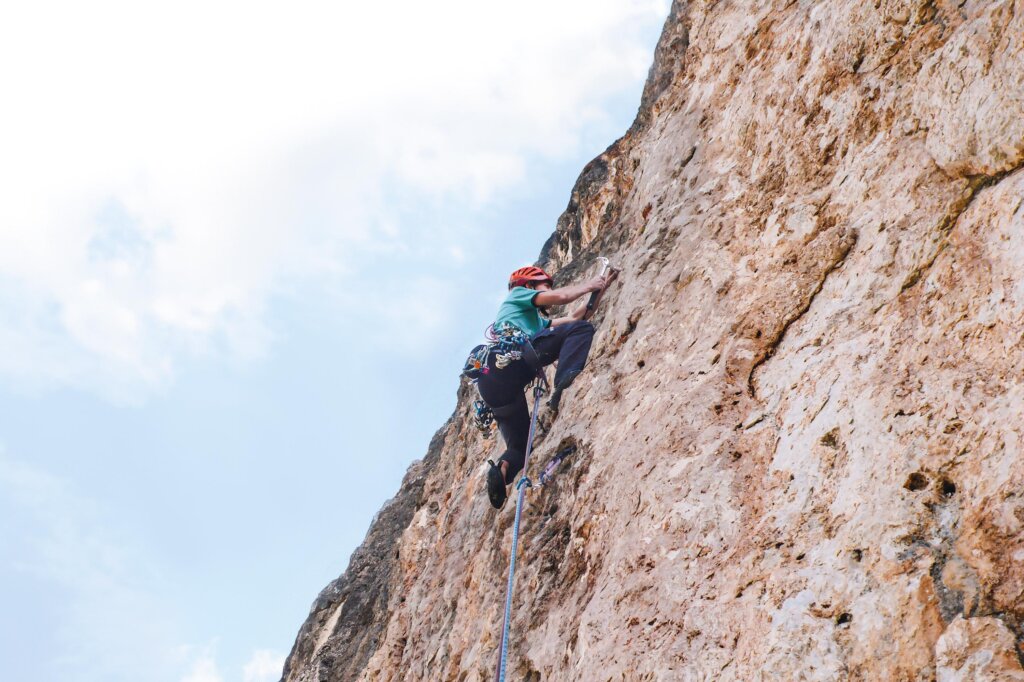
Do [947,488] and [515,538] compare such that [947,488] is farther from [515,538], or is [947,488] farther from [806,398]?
[515,538]

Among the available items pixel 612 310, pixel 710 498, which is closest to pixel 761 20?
pixel 612 310

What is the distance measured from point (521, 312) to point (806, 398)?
3.75 meters

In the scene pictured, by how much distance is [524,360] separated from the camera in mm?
7301

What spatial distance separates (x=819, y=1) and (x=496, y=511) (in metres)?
4.66

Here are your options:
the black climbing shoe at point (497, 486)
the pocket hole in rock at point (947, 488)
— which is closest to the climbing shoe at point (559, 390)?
the black climbing shoe at point (497, 486)

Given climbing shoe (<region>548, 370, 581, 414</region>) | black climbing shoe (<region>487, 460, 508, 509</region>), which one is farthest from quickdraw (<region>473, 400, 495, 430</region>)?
climbing shoe (<region>548, 370, 581, 414</region>)

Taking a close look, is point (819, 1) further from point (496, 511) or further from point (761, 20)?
point (496, 511)

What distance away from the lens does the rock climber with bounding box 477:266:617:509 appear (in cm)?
714

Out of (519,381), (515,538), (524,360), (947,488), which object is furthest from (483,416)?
(947,488)

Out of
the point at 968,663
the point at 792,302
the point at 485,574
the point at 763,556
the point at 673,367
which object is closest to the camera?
the point at 968,663

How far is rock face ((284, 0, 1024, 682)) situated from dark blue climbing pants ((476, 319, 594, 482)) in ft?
1.26

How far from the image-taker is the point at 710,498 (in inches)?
165

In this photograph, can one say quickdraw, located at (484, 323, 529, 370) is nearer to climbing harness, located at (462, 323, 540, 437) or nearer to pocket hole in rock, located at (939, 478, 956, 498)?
climbing harness, located at (462, 323, 540, 437)

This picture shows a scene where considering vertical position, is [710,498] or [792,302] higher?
[792,302]
